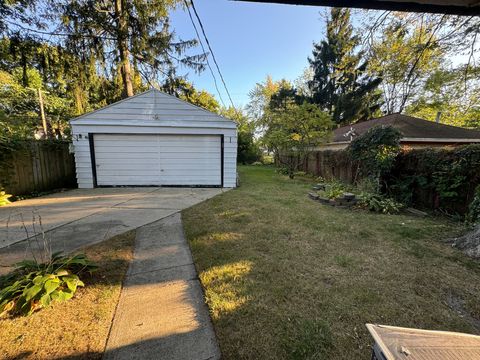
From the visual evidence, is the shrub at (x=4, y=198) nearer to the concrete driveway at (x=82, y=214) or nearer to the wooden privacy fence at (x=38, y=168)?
the concrete driveway at (x=82, y=214)

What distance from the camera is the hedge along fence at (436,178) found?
4.38m

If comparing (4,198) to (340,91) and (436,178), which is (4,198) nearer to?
(436,178)

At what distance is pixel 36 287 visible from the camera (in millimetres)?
1918

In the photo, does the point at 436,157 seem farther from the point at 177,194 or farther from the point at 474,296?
the point at 177,194

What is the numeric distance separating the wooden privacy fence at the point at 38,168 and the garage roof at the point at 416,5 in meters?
7.91

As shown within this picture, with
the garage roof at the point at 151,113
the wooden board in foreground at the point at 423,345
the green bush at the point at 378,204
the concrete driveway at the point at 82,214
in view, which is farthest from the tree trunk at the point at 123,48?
the wooden board in foreground at the point at 423,345

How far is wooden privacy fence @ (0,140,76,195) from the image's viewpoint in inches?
237

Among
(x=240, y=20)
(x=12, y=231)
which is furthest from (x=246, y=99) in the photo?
(x=12, y=231)

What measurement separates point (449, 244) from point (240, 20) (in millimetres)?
7671

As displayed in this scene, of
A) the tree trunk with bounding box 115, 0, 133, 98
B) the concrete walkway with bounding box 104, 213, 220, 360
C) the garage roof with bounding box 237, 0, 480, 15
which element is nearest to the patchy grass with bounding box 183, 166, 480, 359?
the concrete walkway with bounding box 104, 213, 220, 360

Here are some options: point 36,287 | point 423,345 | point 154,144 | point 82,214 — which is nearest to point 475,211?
point 423,345

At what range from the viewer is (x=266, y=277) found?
2.46 metres

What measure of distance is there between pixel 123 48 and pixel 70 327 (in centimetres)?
1099

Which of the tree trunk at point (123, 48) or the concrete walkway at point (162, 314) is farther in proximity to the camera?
the tree trunk at point (123, 48)
